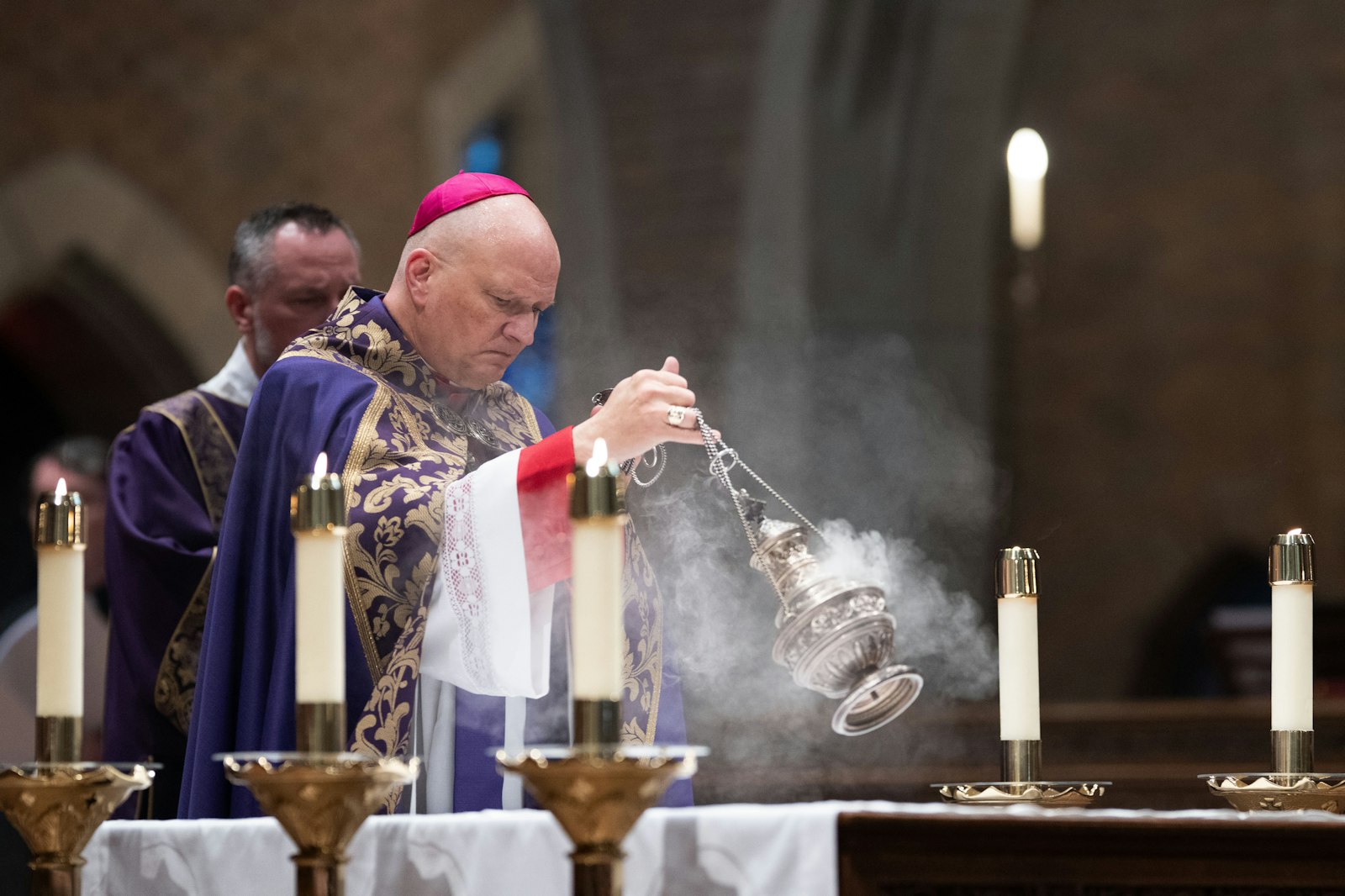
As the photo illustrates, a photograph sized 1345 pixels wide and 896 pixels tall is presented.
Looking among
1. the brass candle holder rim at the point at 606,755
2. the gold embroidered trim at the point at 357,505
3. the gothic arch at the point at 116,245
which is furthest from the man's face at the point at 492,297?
the gothic arch at the point at 116,245

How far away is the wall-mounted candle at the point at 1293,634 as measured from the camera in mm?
2246

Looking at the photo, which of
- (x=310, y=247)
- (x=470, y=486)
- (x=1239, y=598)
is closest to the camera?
(x=470, y=486)

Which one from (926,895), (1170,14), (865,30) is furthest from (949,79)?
(926,895)

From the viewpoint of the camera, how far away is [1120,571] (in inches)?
345

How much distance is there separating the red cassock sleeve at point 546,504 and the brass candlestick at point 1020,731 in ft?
2.03

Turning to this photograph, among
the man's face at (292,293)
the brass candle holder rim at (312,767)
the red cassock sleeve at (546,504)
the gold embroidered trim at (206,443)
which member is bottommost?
the brass candle holder rim at (312,767)

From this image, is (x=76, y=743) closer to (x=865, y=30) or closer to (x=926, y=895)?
Result: (x=926, y=895)

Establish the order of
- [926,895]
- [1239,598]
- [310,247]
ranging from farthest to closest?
[1239,598] → [310,247] → [926,895]

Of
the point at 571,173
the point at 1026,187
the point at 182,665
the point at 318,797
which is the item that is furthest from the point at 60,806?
the point at 1026,187

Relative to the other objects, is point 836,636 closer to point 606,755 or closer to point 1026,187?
point 606,755

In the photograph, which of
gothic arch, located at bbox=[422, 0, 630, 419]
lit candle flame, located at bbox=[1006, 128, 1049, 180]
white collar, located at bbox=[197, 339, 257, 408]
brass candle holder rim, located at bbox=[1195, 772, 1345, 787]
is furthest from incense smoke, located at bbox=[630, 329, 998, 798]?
brass candle holder rim, located at bbox=[1195, 772, 1345, 787]

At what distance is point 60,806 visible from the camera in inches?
66.8

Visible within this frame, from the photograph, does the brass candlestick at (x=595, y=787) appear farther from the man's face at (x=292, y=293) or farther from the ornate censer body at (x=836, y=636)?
the man's face at (x=292, y=293)

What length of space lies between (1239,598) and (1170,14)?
9.84 ft
